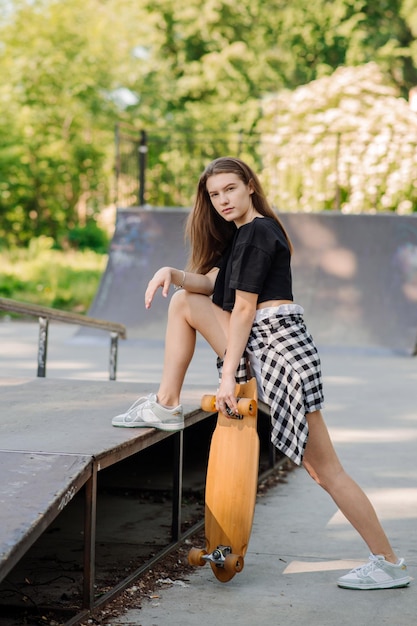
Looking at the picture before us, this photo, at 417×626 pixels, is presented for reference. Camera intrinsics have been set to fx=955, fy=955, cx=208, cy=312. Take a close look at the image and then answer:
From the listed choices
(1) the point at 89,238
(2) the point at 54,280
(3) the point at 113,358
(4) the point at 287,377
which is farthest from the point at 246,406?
(1) the point at 89,238

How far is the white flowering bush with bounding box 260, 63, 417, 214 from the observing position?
52.9ft

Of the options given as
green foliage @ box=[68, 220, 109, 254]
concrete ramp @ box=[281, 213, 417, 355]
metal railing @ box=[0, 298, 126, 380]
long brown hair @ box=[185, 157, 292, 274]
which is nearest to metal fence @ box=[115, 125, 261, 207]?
concrete ramp @ box=[281, 213, 417, 355]

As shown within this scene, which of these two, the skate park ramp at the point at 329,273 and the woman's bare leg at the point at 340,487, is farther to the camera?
the skate park ramp at the point at 329,273

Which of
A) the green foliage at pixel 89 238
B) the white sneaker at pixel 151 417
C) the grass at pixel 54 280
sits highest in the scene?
the white sneaker at pixel 151 417

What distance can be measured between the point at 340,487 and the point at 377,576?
359 mm

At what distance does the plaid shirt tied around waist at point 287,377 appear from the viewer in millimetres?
3553

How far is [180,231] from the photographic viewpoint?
14.7 metres

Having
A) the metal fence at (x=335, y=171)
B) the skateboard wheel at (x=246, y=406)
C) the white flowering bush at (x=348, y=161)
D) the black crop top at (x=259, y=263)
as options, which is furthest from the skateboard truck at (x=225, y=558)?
the white flowering bush at (x=348, y=161)

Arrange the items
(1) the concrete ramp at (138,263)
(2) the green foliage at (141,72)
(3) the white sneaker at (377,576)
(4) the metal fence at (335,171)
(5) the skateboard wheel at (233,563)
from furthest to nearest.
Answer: (2) the green foliage at (141,72) → (4) the metal fence at (335,171) → (1) the concrete ramp at (138,263) → (3) the white sneaker at (377,576) → (5) the skateboard wheel at (233,563)

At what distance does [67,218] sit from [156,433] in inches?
1405

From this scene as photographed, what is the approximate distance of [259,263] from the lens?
3518 mm

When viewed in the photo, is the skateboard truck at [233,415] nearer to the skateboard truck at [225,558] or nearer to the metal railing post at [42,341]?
the skateboard truck at [225,558]

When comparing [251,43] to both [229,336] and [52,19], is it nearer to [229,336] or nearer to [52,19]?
[52,19]

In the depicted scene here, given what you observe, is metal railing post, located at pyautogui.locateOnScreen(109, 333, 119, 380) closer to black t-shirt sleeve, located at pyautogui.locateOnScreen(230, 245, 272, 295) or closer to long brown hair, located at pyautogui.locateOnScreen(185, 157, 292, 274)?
long brown hair, located at pyautogui.locateOnScreen(185, 157, 292, 274)
